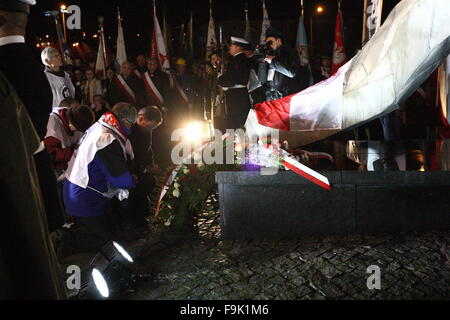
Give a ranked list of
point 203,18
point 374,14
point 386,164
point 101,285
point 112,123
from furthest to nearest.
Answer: point 203,18, point 386,164, point 374,14, point 112,123, point 101,285

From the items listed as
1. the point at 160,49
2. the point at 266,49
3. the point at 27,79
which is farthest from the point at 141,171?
the point at 160,49

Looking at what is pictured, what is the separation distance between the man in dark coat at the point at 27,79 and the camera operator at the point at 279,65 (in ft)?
16.4

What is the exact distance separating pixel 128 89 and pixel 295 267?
24.9ft

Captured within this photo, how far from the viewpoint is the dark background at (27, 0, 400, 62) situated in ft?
51.2

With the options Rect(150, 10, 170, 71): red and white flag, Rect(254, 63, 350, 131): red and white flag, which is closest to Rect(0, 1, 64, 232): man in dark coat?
Rect(254, 63, 350, 131): red and white flag

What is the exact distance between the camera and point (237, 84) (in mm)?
7547

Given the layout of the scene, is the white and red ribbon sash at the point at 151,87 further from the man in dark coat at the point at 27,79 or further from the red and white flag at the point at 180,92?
the man in dark coat at the point at 27,79

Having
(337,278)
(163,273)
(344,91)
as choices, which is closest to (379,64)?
(344,91)

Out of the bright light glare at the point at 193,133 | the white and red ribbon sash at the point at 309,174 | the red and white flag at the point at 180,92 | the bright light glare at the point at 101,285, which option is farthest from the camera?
the red and white flag at the point at 180,92

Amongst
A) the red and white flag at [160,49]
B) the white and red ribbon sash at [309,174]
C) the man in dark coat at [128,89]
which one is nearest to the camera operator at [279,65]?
the white and red ribbon sash at [309,174]

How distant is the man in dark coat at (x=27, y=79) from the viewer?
202 cm

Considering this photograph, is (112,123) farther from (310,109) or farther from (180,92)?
(180,92)

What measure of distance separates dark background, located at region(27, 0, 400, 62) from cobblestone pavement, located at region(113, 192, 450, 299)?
10.8m

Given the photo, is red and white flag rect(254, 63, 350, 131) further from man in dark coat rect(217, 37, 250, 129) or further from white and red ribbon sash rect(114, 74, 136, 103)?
white and red ribbon sash rect(114, 74, 136, 103)
